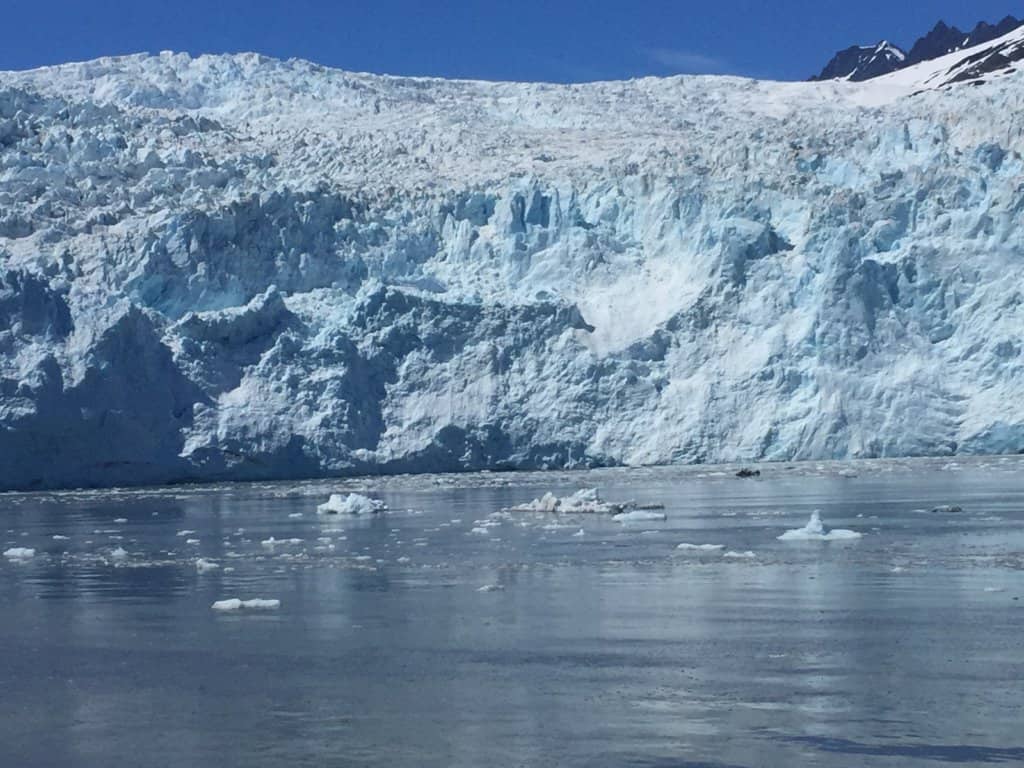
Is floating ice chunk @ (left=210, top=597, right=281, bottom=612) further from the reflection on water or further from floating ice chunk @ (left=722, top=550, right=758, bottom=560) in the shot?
floating ice chunk @ (left=722, top=550, right=758, bottom=560)

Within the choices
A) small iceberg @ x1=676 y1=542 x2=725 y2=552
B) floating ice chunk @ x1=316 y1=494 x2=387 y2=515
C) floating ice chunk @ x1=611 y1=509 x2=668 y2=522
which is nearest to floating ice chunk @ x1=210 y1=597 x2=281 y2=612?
small iceberg @ x1=676 y1=542 x2=725 y2=552

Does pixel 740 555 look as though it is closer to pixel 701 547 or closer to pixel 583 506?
pixel 701 547

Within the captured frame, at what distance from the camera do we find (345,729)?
672 centimetres

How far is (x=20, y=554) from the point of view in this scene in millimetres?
15398

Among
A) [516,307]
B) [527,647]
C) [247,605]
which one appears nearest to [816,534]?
[247,605]

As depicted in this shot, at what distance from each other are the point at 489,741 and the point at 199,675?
2.39m

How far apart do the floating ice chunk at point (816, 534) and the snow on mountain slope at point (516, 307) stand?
45.2 ft

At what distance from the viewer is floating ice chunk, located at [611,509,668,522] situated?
17703mm

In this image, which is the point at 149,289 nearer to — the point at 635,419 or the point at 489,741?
the point at 635,419

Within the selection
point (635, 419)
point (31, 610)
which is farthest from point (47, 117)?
point (31, 610)

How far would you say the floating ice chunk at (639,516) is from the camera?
1770 centimetres

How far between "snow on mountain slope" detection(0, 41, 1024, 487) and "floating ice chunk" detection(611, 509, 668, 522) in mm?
10708

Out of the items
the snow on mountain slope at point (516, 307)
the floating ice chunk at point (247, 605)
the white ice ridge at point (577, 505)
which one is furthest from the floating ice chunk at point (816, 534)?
the snow on mountain slope at point (516, 307)

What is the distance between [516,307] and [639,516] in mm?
12218
